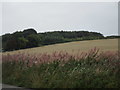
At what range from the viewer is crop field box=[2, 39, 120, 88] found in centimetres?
927

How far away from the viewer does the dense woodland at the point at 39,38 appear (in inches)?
838

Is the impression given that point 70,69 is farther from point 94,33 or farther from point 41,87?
point 94,33

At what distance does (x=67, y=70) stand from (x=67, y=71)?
251mm

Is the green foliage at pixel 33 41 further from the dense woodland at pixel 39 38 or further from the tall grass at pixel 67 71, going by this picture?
the tall grass at pixel 67 71

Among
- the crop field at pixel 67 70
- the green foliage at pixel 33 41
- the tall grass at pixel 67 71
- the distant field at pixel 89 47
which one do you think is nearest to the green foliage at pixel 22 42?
the green foliage at pixel 33 41

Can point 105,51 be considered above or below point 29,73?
above

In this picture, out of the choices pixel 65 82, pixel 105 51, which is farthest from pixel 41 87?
pixel 105 51

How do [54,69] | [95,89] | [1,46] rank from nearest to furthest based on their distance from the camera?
[95,89]
[54,69]
[1,46]

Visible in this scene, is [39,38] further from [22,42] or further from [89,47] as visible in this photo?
[89,47]

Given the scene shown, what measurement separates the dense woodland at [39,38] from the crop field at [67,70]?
21.2 feet

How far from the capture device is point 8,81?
39.4 ft

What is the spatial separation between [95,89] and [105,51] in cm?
461

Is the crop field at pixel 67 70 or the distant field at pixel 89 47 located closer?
the crop field at pixel 67 70

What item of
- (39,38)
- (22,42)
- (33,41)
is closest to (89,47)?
(39,38)
